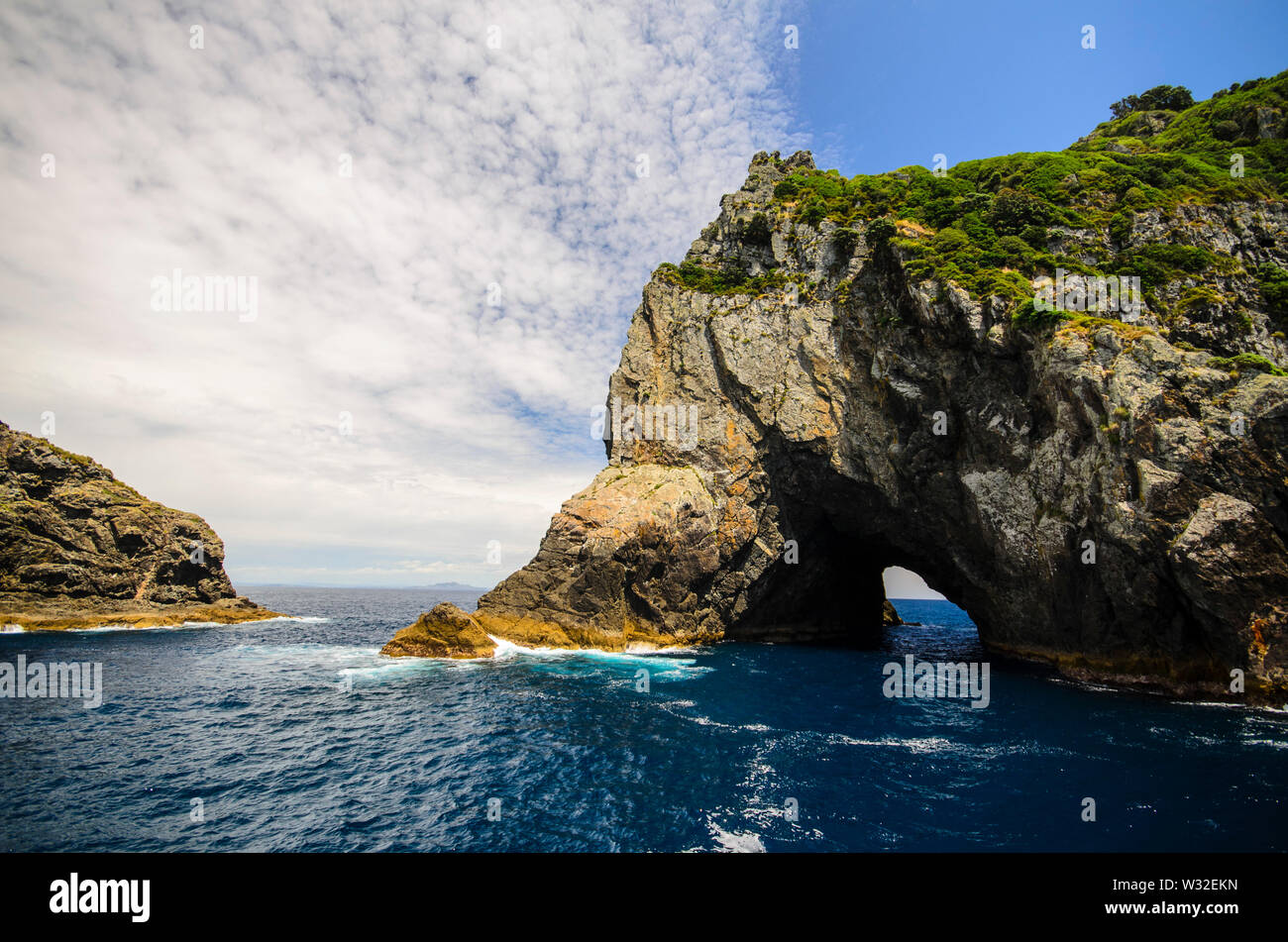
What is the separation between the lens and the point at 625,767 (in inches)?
734

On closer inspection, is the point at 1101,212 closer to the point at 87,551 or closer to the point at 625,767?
the point at 625,767

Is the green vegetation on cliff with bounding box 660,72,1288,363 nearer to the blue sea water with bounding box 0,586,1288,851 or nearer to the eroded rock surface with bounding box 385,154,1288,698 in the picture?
the eroded rock surface with bounding box 385,154,1288,698

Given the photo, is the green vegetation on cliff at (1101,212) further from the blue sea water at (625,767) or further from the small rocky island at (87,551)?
the small rocky island at (87,551)

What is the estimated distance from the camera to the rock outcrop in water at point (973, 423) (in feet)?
88.9

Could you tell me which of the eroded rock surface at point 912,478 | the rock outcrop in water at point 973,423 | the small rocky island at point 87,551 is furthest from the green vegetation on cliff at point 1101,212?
the small rocky island at point 87,551

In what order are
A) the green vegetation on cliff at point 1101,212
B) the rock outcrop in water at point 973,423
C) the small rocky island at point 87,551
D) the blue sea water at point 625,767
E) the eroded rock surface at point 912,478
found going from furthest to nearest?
the small rocky island at point 87,551 → the green vegetation on cliff at point 1101,212 → the rock outcrop in water at point 973,423 → the eroded rock surface at point 912,478 → the blue sea water at point 625,767

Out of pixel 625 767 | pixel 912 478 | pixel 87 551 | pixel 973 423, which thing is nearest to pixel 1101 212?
pixel 973 423

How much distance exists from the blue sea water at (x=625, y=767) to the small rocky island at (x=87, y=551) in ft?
122

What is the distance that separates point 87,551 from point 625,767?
2920 inches

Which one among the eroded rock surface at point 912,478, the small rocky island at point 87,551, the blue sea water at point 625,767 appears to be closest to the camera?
the blue sea water at point 625,767

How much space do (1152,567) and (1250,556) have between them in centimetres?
364

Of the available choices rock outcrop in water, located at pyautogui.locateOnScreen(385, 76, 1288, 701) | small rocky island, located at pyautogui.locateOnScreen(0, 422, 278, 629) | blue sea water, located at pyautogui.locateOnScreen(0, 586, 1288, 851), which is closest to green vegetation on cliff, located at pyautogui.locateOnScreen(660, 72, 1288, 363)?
rock outcrop in water, located at pyautogui.locateOnScreen(385, 76, 1288, 701)
